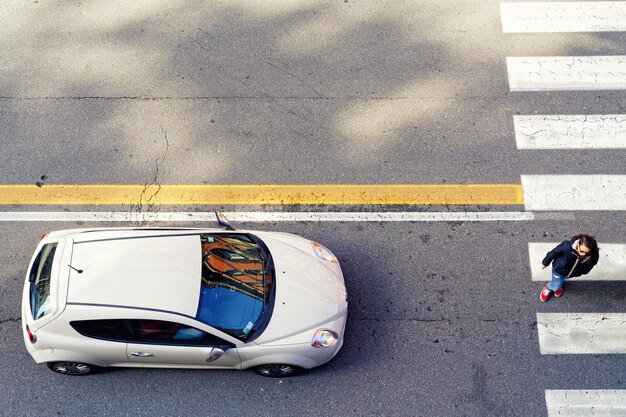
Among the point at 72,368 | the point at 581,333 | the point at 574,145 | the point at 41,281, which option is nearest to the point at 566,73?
the point at 574,145

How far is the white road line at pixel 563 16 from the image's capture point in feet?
32.9

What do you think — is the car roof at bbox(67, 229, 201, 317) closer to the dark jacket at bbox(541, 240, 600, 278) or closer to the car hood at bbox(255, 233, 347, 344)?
the car hood at bbox(255, 233, 347, 344)

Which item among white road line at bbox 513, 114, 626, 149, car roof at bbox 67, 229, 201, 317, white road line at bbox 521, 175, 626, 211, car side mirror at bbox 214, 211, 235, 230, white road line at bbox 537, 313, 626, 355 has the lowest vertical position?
car roof at bbox 67, 229, 201, 317

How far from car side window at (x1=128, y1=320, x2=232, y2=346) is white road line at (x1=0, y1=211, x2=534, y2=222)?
204cm

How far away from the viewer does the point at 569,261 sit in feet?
24.0

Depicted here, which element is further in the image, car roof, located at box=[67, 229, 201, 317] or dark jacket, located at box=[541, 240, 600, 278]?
dark jacket, located at box=[541, 240, 600, 278]

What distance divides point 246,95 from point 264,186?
5.04 feet

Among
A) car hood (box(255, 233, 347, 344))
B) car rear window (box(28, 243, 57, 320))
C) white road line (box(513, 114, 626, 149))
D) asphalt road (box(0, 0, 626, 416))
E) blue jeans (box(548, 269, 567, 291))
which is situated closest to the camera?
car rear window (box(28, 243, 57, 320))

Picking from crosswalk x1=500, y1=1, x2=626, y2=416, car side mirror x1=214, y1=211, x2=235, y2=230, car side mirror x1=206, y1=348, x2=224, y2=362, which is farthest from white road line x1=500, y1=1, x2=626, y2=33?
car side mirror x1=206, y1=348, x2=224, y2=362

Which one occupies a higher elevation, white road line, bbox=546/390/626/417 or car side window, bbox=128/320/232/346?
white road line, bbox=546/390/626/417

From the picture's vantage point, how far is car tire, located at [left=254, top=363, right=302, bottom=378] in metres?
7.31

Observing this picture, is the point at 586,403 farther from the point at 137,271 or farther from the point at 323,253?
the point at 137,271

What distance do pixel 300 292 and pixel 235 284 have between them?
740 millimetres

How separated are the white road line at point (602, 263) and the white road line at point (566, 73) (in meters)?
2.50
